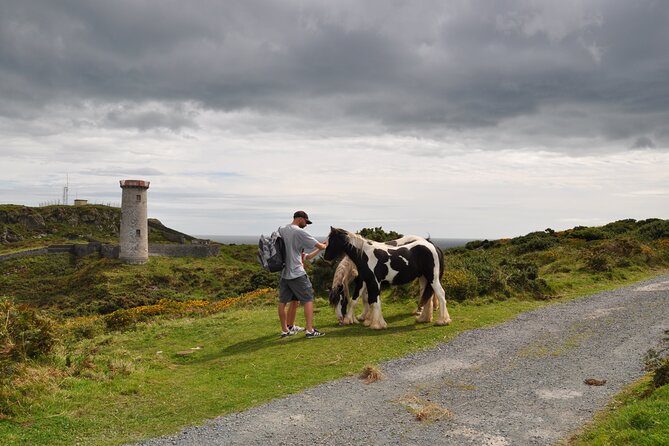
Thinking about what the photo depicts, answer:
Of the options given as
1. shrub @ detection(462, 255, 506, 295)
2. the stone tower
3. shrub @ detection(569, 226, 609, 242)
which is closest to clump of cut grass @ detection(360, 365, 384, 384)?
shrub @ detection(462, 255, 506, 295)

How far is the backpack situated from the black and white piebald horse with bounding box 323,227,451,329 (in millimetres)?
1245

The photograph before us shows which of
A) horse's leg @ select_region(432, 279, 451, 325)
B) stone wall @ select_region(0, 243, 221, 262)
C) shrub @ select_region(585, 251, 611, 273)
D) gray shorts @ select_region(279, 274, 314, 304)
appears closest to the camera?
gray shorts @ select_region(279, 274, 314, 304)

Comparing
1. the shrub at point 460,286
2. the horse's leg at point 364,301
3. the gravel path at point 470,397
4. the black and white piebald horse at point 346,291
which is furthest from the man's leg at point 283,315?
the shrub at point 460,286

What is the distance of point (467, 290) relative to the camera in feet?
55.9

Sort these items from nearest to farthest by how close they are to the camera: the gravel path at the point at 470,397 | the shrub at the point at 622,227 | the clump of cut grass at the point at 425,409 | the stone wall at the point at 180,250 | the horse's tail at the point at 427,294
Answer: the gravel path at the point at 470,397, the clump of cut grass at the point at 425,409, the horse's tail at the point at 427,294, the shrub at the point at 622,227, the stone wall at the point at 180,250

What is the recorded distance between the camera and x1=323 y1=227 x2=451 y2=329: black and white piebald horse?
42.5ft

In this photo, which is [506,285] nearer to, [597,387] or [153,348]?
[597,387]

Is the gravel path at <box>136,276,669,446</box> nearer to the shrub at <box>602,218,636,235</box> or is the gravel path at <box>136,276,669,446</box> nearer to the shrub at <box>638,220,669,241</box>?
the shrub at <box>638,220,669,241</box>

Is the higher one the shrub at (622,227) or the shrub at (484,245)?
the shrub at (622,227)

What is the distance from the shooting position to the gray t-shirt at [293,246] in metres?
12.2

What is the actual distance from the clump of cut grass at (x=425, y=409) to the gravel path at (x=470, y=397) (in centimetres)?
2

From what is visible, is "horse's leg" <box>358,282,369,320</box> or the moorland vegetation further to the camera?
"horse's leg" <box>358,282,369,320</box>

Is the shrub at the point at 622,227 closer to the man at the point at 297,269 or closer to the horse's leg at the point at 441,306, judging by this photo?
the horse's leg at the point at 441,306

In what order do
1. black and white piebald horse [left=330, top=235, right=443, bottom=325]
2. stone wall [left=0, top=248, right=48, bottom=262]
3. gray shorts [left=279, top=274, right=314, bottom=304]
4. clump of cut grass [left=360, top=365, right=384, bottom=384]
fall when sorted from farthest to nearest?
1. stone wall [left=0, top=248, right=48, bottom=262]
2. black and white piebald horse [left=330, top=235, right=443, bottom=325]
3. gray shorts [left=279, top=274, right=314, bottom=304]
4. clump of cut grass [left=360, top=365, right=384, bottom=384]
